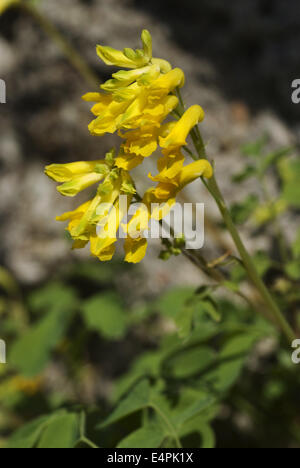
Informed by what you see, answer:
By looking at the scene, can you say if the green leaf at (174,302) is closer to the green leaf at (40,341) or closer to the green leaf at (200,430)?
the green leaf at (40,341)

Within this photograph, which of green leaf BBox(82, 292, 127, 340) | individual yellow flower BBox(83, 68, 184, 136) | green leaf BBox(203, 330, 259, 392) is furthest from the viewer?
green leaf BBox(82, 292, 127, 340)

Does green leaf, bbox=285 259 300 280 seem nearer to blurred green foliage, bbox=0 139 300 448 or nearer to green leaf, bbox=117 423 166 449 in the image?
blurred green foliage, bbox=0 139 300 448

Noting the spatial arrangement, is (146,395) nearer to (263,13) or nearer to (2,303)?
(2,303)

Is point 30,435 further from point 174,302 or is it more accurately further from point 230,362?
point 174,302

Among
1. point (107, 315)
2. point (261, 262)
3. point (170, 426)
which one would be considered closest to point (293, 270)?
point (261, 262)

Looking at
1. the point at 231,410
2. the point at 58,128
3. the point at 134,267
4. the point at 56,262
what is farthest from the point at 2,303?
the point at 231,410

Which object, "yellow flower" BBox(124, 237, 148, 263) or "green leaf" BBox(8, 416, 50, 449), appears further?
"green leaf" BBox(8, 416, 50, 449)

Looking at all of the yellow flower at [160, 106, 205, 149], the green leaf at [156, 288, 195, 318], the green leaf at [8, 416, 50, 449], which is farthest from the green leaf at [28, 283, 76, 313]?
the yellow flower at [160, 106, 205, 149]
